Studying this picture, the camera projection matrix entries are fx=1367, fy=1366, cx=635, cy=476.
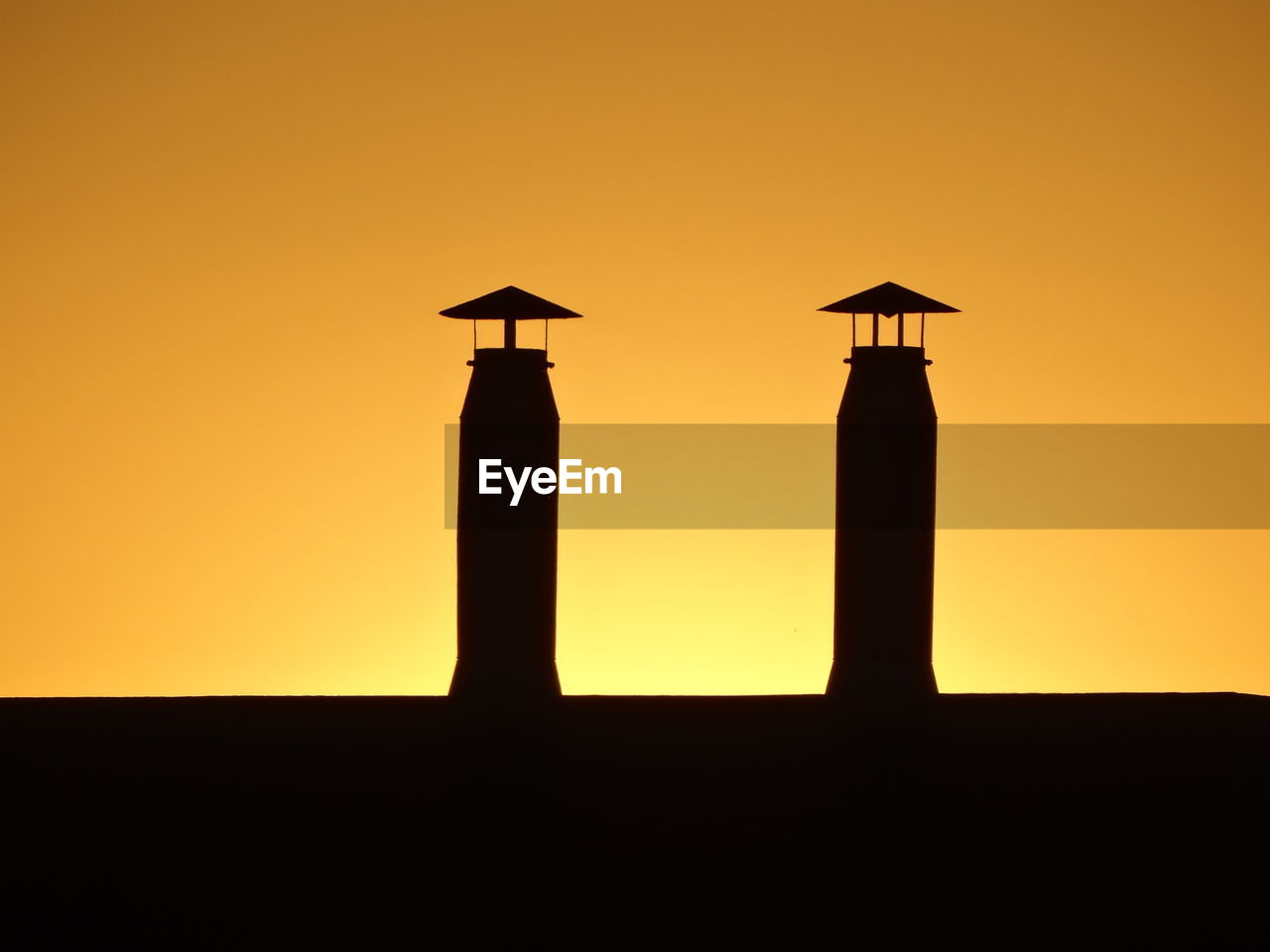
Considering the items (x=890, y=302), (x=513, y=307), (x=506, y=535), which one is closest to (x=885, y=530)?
(x=890, y=302)

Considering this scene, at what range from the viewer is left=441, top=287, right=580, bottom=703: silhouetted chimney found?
7539 mm

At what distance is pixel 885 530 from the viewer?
7449mm

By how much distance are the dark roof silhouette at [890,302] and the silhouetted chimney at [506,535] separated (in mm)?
1527

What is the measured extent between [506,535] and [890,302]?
8.09 feet

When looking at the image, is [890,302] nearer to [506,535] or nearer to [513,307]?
[513,307]

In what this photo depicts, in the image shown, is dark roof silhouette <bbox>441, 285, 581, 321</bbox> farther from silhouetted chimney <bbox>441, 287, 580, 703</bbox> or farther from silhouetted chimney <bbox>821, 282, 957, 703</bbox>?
silhouetted chimney <bbox>821, 282, 957, 703</bbox>

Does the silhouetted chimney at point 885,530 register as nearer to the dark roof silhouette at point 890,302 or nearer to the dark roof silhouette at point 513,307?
the dark roof silhouette at point 890,302

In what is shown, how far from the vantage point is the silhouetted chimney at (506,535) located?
7.54 m

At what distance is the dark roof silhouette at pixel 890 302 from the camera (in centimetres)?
750

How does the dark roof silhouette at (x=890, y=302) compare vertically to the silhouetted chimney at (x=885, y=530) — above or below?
above

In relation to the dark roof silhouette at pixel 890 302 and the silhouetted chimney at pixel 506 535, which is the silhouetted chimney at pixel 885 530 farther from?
the silhouetted chimney at pixel 506 535

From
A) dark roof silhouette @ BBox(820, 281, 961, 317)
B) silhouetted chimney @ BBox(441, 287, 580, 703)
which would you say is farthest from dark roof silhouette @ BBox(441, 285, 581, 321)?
dark roof silhouette @ BBox(820, 281, 961, 317)

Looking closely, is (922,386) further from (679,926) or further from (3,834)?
(3,834)

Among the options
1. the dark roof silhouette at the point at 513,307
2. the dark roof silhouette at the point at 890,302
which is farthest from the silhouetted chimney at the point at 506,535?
the dark roof silhouette at the point at 890,302
